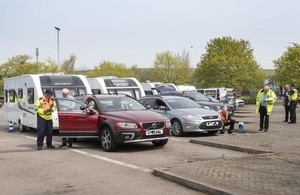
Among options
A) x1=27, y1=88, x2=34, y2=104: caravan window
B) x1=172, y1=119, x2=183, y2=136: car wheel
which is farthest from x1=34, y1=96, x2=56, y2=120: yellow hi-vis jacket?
x1=172, y1=119, x2=183, y2=136: car wheel

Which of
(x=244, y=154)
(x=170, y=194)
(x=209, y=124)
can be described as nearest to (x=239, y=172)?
(x=170, y=194)

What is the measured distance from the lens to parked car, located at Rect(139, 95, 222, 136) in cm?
1520

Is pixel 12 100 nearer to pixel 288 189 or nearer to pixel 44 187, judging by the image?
pixel 44 187

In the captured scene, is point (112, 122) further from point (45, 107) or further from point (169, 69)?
point (169, 69)

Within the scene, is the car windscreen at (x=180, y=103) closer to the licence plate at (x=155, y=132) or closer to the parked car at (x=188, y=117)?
the parked car at (x=188, y=117)

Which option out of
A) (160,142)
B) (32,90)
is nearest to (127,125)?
(160,142)

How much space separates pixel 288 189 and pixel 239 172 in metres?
1.52

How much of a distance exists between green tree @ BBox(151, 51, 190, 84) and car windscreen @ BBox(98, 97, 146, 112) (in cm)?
6264

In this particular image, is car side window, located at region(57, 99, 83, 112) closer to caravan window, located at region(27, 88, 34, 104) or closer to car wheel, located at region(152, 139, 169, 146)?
car wheel, located at region(152, 139, 169, 146)

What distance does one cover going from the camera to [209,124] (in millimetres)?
15281

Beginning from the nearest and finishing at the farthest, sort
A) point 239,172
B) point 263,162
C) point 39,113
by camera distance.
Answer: point 239,172 → point 263,162 → point 39,113

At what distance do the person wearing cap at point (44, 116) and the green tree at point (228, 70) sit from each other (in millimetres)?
48994

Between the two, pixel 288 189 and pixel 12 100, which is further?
pixel 12 100

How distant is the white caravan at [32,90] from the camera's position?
17109mm
